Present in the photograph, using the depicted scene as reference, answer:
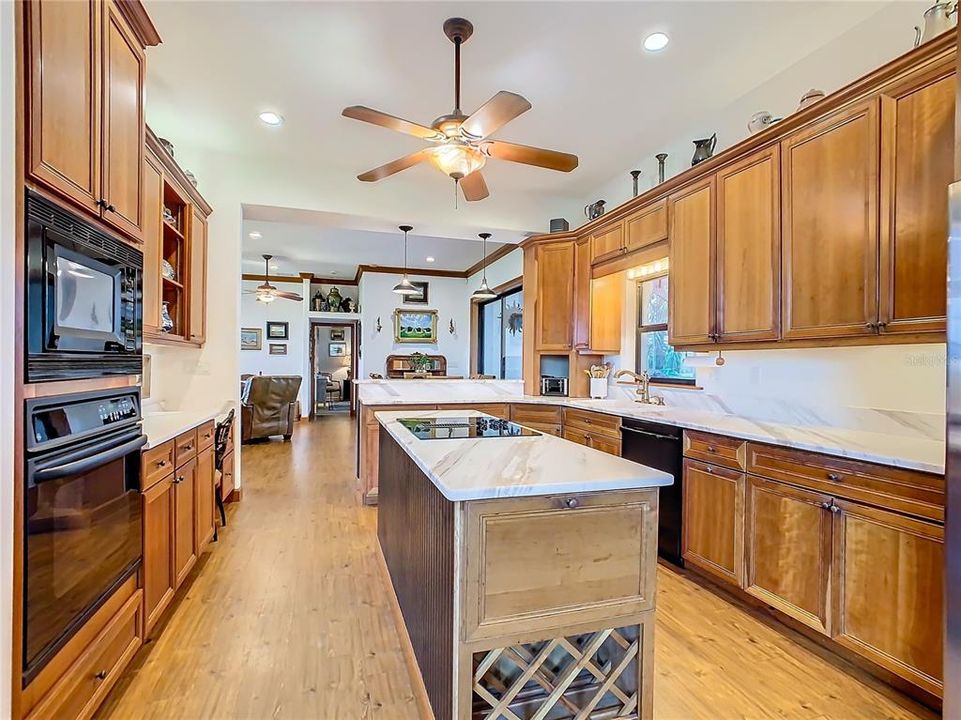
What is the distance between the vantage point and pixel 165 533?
2.12 meters

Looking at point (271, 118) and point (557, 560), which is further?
point (271, 118)

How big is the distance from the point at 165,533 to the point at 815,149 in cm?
350

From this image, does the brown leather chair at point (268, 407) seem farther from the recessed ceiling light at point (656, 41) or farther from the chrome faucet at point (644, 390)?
the recessed ceiling light at point (656, 41)

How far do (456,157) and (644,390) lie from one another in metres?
2.42

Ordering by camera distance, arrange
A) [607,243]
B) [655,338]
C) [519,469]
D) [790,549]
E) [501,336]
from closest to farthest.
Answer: [519,469]
[790,549]
[607,243]
[655,338]
[501,336]

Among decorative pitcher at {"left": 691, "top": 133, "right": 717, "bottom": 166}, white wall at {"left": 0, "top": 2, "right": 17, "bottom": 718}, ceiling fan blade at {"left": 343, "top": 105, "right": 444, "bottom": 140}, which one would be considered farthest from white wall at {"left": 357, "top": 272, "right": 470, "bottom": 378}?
white wall at {"left": 0, "top": 2, "right": 17, "bottom": 718}

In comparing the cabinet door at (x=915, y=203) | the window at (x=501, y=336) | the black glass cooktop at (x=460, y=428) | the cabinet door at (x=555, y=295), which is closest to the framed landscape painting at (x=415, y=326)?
the window at (x=501, y=336)

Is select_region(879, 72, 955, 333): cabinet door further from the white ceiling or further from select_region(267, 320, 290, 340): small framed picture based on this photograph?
select_region(267, 320, 290, 340): small framed picture

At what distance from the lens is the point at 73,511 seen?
1.39m

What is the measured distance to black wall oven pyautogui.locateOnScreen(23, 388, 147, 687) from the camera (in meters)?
1.23

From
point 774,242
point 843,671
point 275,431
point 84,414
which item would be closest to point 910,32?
point 774,242

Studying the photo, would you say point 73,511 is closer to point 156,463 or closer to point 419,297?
point 156,463

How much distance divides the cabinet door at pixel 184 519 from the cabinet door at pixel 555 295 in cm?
309

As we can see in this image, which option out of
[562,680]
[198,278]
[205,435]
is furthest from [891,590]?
[198,278]
